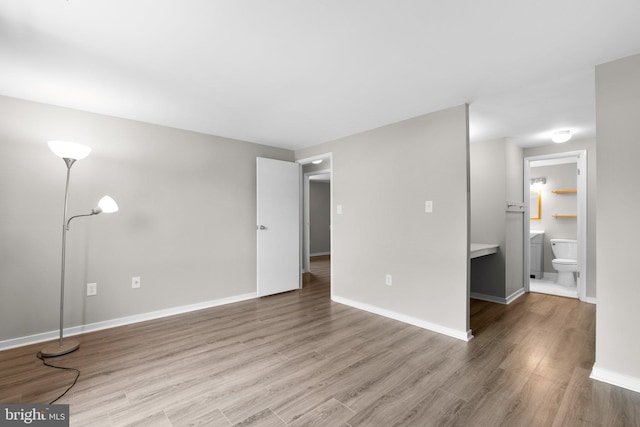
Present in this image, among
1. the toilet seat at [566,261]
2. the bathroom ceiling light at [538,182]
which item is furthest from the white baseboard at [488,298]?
the bathroom ceiling light at [538,182]

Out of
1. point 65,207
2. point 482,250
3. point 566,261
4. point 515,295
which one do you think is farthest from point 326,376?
point 566,261

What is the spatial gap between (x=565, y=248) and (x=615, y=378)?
12.4 feet

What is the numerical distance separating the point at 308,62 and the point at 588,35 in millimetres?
1743

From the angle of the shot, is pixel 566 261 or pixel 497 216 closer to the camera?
pixel 497 216

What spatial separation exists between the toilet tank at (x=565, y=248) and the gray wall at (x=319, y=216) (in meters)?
5.49

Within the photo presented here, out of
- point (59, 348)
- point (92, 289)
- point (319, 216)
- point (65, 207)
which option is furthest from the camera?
point (319, 216)

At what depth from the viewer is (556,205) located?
5.41 meters

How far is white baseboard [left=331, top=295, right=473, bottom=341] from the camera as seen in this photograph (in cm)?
276

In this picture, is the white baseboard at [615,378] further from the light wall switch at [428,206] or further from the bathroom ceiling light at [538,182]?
the bathroom ceiling light at [538,182]

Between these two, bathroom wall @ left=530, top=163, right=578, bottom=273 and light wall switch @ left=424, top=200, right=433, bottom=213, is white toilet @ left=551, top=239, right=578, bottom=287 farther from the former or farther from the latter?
light wall switch @ left=424, top=200, right=433, bottom=213

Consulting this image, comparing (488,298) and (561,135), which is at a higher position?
(561,135)

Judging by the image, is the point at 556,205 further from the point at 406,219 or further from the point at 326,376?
the point at 326,376

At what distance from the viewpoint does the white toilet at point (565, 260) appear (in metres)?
4.69

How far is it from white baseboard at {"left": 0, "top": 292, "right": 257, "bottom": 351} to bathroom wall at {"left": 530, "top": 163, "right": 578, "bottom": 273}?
5533mm
